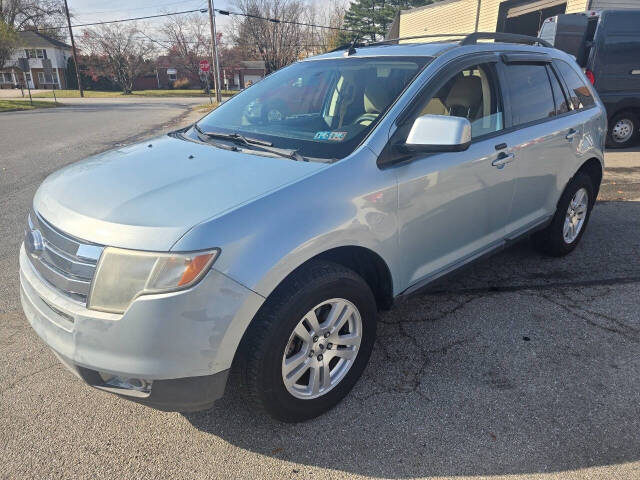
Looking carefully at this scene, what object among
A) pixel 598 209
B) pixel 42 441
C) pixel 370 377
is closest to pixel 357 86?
pixel 370 377

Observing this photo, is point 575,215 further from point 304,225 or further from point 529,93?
point 304,225

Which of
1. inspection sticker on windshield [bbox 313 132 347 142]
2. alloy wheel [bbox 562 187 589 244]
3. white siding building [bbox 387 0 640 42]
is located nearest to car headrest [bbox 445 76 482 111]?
inspection sticker on windshield [bbox 313 132 347 142]

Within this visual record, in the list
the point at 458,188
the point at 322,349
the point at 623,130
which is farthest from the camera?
the point at 623,130

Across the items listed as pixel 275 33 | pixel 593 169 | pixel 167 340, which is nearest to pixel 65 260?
pixel 167 340

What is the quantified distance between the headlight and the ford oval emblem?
56 centimetres

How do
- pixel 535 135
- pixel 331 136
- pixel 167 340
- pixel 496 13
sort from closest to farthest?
1. pixel 167 340
2. pixel 331 136
3. pixel 535 135
4. pixel 496 13

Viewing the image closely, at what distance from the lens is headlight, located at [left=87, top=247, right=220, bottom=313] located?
181 cm

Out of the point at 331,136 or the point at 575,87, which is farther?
the point at 575,87

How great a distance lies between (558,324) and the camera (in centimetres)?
329

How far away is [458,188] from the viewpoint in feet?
9.32

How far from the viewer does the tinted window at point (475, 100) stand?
297 cm

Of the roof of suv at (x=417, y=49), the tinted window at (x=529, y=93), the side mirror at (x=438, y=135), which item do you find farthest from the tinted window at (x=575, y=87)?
the side mirror at (x=438, y=135)

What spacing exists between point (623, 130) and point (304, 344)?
10387 millimetres

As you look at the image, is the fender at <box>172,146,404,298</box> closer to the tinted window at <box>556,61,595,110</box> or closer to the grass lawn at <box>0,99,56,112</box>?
the tinted window at <box>556,61,595,110</box>
